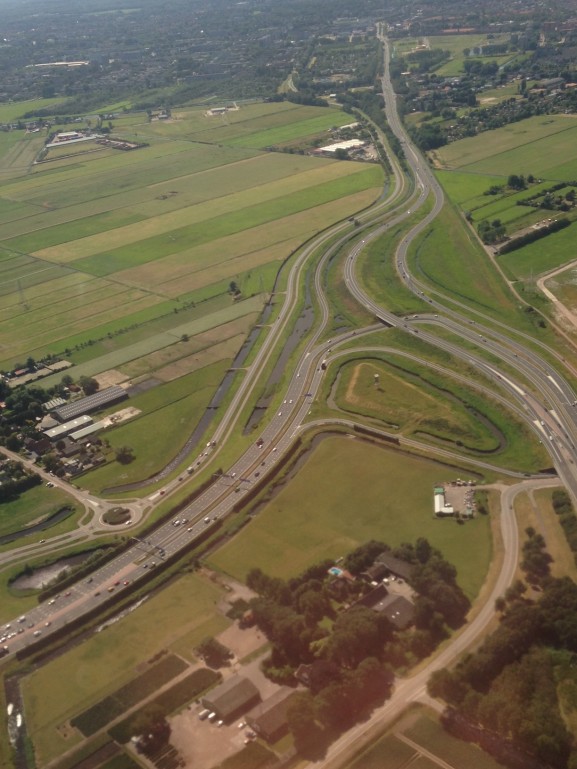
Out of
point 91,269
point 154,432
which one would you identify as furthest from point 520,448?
point 91,269

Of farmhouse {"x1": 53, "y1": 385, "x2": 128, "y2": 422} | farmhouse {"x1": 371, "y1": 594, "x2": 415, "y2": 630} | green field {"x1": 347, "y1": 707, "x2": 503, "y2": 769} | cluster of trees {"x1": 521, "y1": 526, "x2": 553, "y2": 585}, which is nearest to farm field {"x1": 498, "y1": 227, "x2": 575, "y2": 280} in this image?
cluster of trees {"x1": 521, "y1": 526, "x2": 553, "y2": 585}

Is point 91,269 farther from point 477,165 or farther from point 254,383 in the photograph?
point 477,165

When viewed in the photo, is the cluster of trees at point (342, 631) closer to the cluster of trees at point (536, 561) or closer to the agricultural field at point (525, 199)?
the cluster of trees at point (536, 561)

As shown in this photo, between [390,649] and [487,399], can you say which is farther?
[487,399]

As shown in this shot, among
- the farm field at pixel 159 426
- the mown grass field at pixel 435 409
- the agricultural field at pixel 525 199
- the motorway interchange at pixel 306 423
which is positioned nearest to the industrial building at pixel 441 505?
the motorway interchange at pixel 306 423

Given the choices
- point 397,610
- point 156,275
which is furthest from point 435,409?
point 156,275

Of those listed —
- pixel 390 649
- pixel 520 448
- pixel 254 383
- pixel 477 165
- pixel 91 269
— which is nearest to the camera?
pixel 390 649

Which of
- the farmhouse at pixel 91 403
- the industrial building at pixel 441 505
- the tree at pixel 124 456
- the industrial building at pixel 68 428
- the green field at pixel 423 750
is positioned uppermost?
the farmhouse at pixel 91 403
